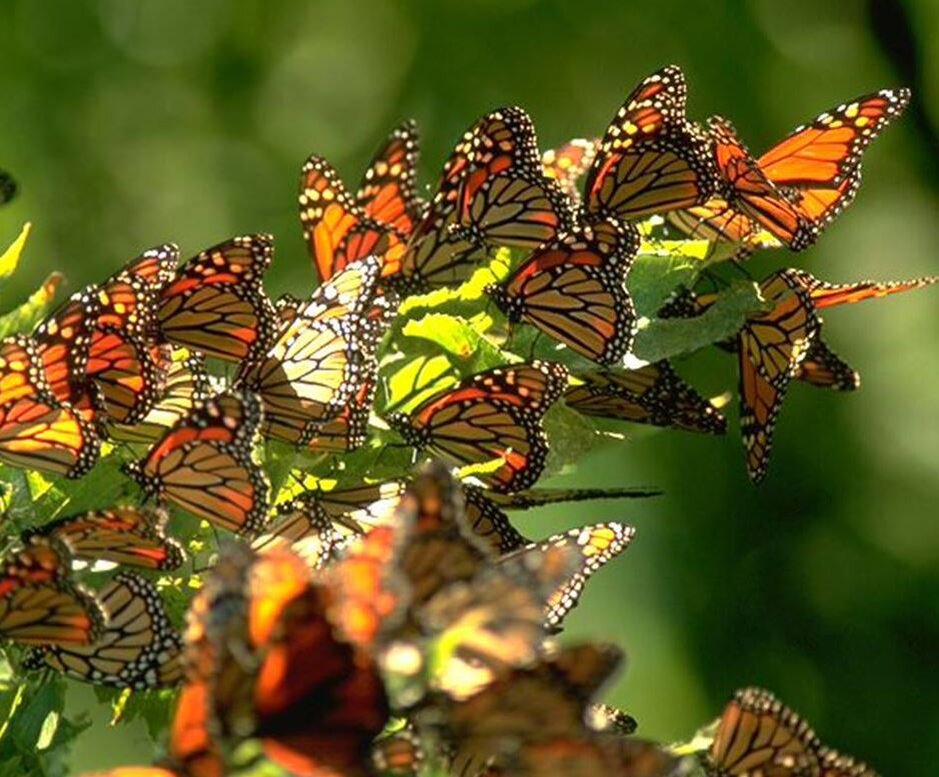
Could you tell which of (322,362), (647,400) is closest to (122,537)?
(322,362)

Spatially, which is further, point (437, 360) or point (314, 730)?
point (437, 360)

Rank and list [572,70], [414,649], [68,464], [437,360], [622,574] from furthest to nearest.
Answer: [572,70]
[622,574]
[437,360]
[68,464]
[414,649]

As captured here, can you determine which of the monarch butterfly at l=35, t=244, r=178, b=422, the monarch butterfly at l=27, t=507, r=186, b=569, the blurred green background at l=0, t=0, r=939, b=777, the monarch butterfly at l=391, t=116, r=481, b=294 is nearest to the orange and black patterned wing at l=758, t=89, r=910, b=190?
the monarch butterfly at l=391, t=116, r=481, b=294

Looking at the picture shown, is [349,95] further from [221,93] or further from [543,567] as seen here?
[543,567]

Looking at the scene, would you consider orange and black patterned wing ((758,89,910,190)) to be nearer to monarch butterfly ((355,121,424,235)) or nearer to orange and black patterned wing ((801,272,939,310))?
orange and black patterned wing ((801,272,939,310))

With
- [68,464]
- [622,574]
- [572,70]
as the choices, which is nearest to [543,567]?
[68,464]

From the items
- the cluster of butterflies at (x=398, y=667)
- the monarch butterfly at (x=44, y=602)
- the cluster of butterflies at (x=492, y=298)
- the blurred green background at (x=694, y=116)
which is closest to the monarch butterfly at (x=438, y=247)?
the cluster of butterflies at (x=492, y=298)

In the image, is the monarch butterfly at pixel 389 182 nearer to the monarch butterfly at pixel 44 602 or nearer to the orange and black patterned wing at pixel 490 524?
the orange and black patterned wing at pixel 490 524

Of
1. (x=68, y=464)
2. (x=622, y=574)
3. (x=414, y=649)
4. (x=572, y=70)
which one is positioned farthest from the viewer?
(x=572, y=70)
